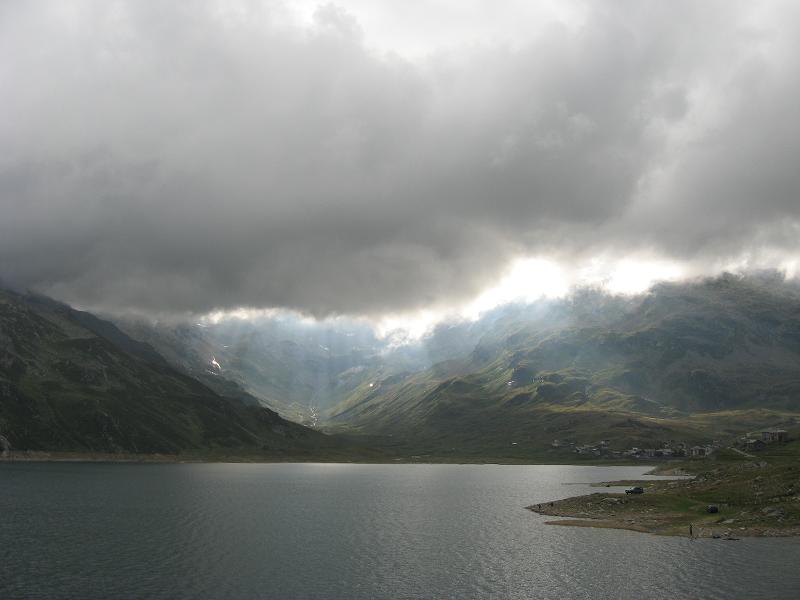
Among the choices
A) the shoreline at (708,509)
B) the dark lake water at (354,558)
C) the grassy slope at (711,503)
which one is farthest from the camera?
the grassy slope at (711,503)

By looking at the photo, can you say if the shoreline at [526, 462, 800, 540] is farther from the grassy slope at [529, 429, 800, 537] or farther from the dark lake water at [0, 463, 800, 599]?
the dark lake water at [0, 463, 800, 599]

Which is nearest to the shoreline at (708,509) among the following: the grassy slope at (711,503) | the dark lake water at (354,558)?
the grassy slope at (711,503)

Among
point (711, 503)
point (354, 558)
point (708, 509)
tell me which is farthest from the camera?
point (711, 503)

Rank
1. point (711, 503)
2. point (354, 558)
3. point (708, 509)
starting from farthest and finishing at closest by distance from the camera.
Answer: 1. point (711, 503)
2. point (708, 509)
3. point (354, 558)

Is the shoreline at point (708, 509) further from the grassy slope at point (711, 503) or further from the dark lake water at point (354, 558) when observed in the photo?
the dark lake water at point (354, 558)

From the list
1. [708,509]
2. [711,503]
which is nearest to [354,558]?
[708,509]

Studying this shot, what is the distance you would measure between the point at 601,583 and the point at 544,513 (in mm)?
70660

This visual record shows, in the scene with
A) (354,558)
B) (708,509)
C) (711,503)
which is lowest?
(354,558)

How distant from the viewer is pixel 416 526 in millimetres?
141875

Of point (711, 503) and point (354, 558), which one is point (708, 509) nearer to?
point (711, 503)

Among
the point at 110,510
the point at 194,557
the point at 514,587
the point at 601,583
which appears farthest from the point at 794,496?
the point at 110,510

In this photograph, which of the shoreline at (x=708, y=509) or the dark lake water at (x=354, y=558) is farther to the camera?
the shoreline at (x=708, y=509)

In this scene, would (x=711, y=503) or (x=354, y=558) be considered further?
(x=711, y=503)

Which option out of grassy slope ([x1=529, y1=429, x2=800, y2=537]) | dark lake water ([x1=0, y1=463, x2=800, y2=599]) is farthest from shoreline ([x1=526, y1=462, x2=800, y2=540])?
dark lake water ([x1=0, y1=463, x2=800, y2=599])
